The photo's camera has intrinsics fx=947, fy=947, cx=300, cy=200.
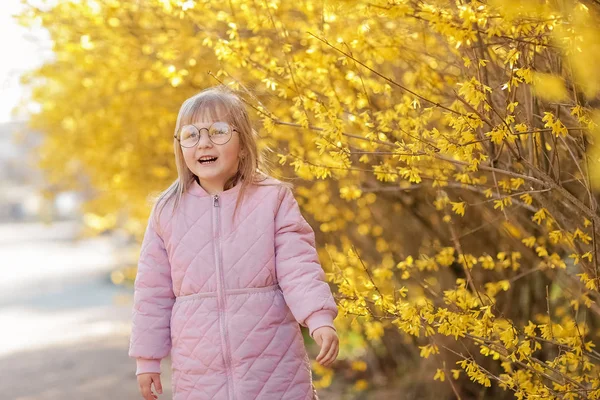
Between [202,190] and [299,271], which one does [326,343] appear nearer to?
[299,271]

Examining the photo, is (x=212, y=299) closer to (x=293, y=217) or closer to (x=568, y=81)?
(x=293, y=217)

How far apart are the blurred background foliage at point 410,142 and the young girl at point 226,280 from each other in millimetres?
261

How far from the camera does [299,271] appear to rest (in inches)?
112

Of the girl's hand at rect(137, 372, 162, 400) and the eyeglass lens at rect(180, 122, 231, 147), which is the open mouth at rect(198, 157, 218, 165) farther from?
the girl's hand at rect(137, 372, 162, 400)

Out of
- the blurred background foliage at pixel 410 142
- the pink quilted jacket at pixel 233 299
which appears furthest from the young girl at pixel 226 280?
the blurred background foliage at pixel 410 142

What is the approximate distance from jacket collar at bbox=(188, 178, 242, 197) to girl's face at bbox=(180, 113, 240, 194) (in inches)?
1.2

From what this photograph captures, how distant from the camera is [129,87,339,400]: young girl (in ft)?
9.33

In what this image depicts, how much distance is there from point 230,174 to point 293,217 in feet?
0.91

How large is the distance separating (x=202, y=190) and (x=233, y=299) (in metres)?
0.39

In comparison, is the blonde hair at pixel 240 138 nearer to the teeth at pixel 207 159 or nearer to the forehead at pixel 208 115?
the forehead at pixel 208 115

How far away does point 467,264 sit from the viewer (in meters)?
3.40

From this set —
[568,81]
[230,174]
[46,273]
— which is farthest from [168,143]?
[46,273]

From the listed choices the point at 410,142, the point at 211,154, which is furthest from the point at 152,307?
the point at 410,142

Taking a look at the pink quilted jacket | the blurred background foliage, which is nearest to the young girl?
the pink quilted jacket
